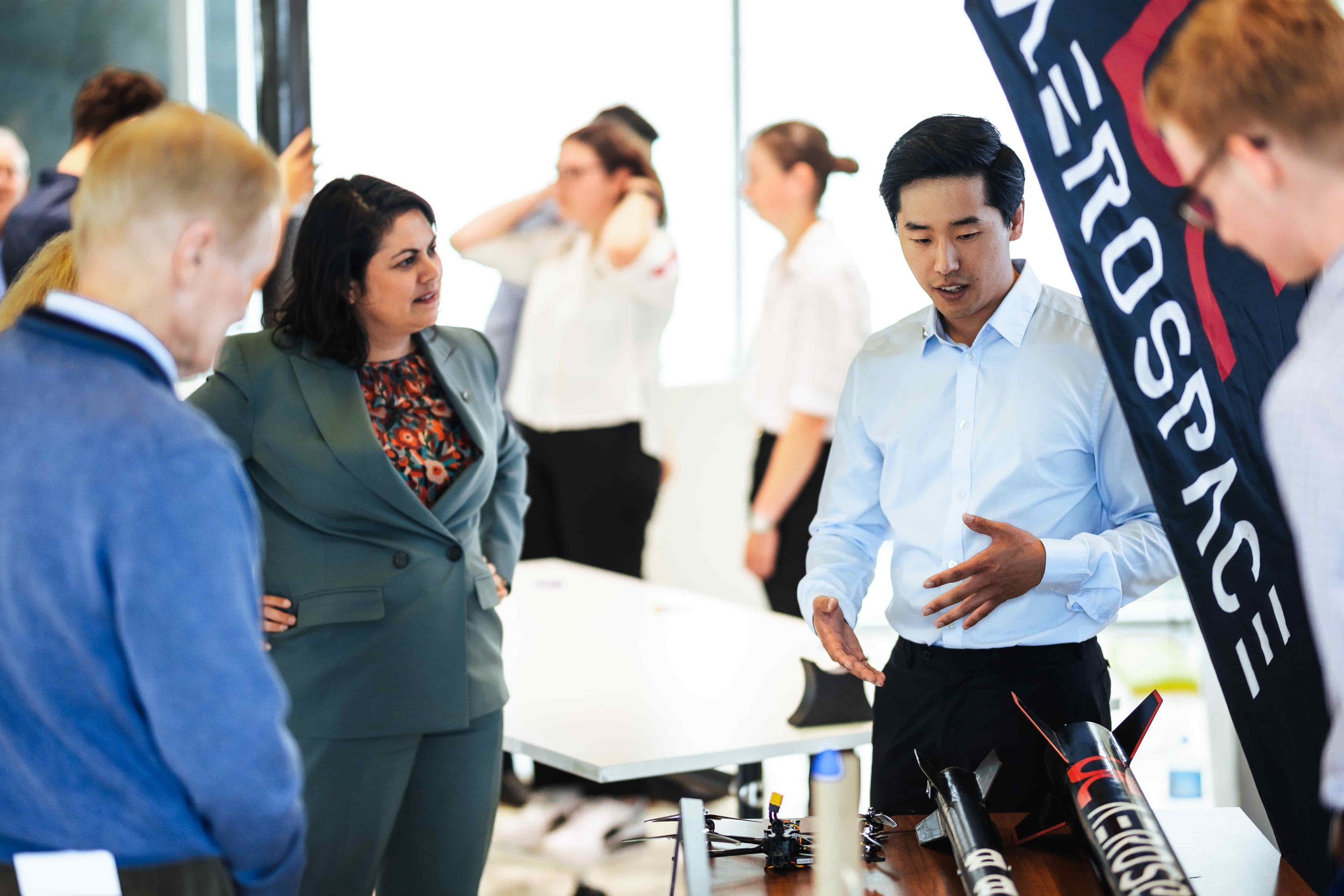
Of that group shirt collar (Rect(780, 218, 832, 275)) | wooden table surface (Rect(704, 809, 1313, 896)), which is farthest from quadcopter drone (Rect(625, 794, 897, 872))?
shirt collar (Rect(780, 218, 832, 275))

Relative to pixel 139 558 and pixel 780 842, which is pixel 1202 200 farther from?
pixel 139 558

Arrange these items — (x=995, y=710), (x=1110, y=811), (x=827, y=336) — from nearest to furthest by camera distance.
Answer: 1. (x=1110, y=811)
2. (x=995, y=710)
3. (x=827, y=336)

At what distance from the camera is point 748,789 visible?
3049mm

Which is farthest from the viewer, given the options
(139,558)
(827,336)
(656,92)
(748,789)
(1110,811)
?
(656,92)

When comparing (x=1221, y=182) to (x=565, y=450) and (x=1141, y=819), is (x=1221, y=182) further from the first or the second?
(x=565, y=450)

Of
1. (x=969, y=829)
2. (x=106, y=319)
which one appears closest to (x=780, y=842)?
(x=969, y=829)

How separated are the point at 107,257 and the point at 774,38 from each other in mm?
4546

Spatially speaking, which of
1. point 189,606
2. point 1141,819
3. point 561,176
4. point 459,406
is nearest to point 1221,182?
point 1141,819

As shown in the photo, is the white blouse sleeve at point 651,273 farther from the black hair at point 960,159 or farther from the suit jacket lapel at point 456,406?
the black hair at point 960,159

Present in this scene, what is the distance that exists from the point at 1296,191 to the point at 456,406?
1.53m

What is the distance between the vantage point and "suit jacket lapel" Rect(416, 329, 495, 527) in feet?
7.21

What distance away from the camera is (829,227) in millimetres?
4414

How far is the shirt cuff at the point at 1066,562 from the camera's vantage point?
176 centimetres

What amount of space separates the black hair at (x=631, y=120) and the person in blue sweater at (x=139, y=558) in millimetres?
3479
